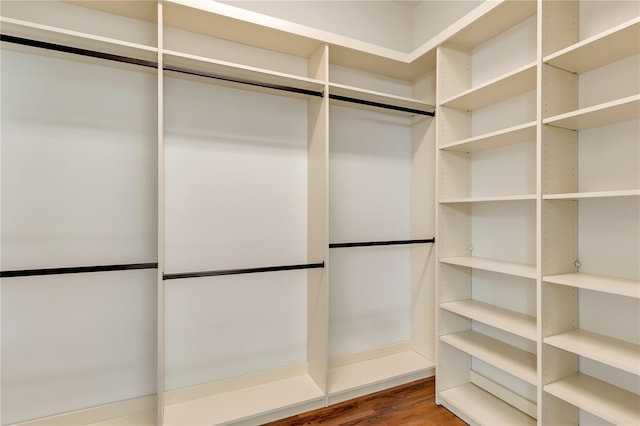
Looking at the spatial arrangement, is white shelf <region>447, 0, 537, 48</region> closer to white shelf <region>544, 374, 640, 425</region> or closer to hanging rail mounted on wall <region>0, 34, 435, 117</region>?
hanging rail mounted on wall <region>0, 34, 435, 117</region>

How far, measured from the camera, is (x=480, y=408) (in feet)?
6.28

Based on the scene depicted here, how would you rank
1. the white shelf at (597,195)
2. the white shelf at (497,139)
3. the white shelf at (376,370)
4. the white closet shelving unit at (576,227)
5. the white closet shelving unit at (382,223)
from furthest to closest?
the white closet shelving unit at (382,223)
the white shelf at (376,370)
the white shelf at (497,139)
the white closet shelving unit at (576,227)
the white shelf at (597,195)

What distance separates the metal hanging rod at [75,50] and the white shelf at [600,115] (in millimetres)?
2100

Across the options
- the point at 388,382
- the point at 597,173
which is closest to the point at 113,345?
the point at 388,382

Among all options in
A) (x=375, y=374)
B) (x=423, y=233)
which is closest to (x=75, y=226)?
(x=375, y=374)

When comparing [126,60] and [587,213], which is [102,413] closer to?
[126,60]

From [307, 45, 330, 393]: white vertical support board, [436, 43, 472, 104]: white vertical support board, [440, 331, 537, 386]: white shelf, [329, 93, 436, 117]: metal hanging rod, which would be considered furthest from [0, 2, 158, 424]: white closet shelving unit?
[440, 331, 537, 386]: white shelf

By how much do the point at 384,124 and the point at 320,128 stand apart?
73 centimetres

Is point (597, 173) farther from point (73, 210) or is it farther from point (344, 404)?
point (73, 210)

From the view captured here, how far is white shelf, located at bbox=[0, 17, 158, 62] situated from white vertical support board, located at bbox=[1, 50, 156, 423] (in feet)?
0.44

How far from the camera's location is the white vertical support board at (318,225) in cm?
206

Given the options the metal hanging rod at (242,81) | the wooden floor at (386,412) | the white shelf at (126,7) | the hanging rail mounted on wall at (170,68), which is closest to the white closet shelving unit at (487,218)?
the wooden floor at (386,412)

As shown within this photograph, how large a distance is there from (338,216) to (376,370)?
121 cm

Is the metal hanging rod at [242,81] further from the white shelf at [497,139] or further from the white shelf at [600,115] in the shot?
the white shelf at [600,115]
